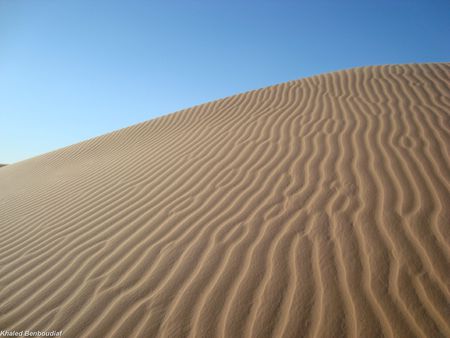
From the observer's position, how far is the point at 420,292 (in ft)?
5.88

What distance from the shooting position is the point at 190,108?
8477 millimetres

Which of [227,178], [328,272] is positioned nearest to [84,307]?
[328,272]

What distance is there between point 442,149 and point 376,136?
804 mm

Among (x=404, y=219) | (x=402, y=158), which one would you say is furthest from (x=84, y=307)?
(x=402, y=158)

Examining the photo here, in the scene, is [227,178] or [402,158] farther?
[227,178]

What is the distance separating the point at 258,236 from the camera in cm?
254

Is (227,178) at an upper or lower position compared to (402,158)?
lower

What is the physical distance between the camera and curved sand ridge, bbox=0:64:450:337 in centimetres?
182

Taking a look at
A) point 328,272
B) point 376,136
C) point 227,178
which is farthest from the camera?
point 376,136

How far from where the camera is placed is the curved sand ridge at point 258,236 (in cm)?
182

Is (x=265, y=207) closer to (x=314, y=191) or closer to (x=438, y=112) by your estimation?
(x=314, y=191)

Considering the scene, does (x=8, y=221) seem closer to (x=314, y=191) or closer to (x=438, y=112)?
(x=314, y=191)

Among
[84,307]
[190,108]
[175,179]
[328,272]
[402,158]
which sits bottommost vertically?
[84,307]

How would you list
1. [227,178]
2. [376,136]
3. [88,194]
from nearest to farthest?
[227,178]
[376,136]
[88,194]
